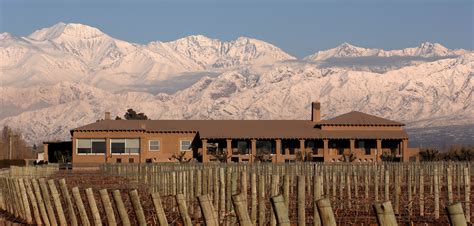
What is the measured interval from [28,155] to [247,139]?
82546mm

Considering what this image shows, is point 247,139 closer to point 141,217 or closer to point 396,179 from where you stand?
point 396,179

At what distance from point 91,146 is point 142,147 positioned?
4980 millimetres

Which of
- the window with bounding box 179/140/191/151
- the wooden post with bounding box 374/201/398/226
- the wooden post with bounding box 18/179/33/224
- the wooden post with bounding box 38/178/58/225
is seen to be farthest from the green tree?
the wooden post with bounding box 374/201/398/226

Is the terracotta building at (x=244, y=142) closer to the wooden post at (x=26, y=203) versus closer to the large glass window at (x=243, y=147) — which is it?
the large glass window at (x=243, y=147)

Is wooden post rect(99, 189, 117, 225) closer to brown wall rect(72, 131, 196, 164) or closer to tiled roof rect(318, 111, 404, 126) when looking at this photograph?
brown wall rect(72, 131, 196, 164)

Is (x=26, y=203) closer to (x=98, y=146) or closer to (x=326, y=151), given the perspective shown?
(x=326, y=151)

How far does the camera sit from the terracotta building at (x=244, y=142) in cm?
10462

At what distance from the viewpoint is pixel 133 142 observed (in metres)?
108

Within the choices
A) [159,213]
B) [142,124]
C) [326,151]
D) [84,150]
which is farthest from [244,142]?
[159,213]

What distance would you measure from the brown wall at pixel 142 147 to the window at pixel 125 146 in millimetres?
416

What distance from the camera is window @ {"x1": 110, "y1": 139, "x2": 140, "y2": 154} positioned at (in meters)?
107

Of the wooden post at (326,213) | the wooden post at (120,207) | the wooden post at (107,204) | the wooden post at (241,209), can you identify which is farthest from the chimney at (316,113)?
the wooden post at (326,213)

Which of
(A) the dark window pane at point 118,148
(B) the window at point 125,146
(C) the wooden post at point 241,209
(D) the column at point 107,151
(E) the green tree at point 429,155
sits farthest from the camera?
(E) the green tree at point 429,155

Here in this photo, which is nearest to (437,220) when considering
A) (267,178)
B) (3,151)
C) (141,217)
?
(267,178)
